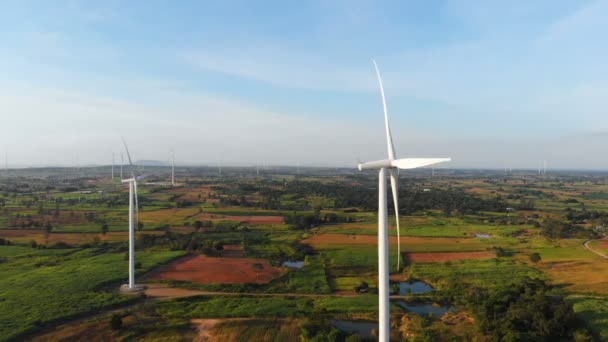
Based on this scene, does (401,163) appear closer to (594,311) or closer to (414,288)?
(594,311)

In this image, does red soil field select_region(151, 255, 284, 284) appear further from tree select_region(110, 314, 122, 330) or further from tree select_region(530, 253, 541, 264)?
tree select_region(530, 253, 541, 264)

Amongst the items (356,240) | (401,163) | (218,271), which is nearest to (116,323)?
(218,271)

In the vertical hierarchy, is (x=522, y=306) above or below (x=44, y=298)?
above

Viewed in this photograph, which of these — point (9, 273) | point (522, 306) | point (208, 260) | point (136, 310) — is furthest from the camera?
point (208, 260)

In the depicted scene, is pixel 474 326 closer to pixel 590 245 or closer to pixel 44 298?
pixel 44 298

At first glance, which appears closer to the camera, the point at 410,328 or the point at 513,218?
the point at 410,328

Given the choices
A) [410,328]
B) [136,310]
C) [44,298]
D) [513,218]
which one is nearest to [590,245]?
[513,218]

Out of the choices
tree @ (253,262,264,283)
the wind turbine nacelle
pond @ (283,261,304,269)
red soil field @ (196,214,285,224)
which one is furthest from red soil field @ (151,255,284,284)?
red soil field @ (196,214,285,224)
